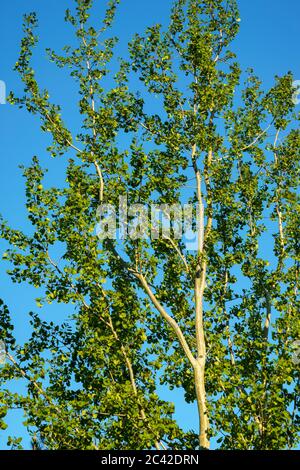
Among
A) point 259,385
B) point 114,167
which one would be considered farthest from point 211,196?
point 259,385

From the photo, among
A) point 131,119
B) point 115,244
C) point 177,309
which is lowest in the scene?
point 177,309

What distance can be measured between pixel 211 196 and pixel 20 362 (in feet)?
25.9

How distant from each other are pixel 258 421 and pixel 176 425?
2148 mm

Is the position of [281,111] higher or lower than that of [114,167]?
higher

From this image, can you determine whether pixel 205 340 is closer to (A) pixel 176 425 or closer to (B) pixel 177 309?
(B) pixel 177 309

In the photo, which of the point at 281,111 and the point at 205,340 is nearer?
the point at 205,340

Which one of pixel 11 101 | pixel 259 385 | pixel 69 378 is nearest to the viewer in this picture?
pixel 259 385

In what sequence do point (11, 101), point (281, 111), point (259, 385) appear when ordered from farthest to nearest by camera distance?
1. point (281, 111)
2. point (11, 101)
3. point (259, 385)

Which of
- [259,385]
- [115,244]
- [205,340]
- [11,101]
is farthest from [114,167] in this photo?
[259,385]

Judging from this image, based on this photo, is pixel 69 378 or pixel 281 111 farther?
pixel 281 111

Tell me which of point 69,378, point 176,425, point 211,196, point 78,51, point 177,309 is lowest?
point 176,425

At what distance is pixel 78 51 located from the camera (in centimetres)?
2533

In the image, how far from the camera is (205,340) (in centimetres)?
2300

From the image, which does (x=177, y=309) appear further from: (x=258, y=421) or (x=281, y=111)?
(x=281, y=111)
